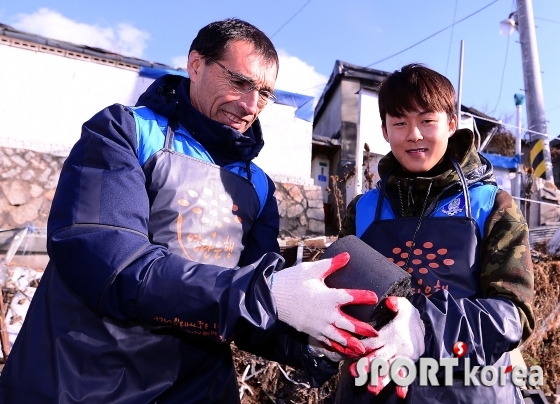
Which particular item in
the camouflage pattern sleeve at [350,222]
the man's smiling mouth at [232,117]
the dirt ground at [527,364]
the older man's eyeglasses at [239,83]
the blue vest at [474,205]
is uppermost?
the older man's eyeglasses at [239,83]

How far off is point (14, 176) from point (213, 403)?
8.42 m

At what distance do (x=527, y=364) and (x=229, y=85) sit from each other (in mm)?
4907

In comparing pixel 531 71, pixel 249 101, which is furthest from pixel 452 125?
pixel 531 71

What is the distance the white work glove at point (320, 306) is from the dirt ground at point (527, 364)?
9.51ft

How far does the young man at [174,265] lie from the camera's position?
56.6 inches

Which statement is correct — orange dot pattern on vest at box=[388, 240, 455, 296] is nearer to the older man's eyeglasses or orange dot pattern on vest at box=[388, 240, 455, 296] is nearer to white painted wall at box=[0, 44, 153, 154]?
the older man's eyeglasses

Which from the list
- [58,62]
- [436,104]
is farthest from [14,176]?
[436,104]

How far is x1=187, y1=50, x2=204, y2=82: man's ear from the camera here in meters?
2.17

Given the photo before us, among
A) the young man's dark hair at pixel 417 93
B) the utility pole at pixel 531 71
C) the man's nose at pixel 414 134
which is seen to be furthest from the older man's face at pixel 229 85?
the utility pole at pixel 531 71

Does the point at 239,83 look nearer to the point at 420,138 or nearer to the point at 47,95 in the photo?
the point at 420,138

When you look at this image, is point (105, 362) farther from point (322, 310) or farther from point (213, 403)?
point (322, 310)

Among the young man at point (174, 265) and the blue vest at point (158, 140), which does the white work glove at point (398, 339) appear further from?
the blue vest at point (158, 140)

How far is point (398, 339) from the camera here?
1.56 metres

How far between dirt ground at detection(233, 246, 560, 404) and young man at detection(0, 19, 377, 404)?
2.48 m
